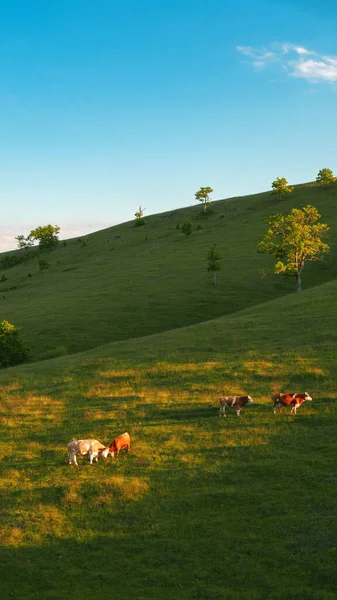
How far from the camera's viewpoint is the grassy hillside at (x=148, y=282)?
219 feet

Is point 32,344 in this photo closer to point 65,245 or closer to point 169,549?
point 169,549

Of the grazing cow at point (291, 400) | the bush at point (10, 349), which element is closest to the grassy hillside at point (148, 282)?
the bush at point (10, 349)

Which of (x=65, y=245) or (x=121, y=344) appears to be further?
(x=65, y=245)

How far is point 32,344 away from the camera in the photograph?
60.6 m

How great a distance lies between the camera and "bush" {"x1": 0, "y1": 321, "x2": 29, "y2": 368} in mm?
54000

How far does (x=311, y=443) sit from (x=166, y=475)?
23.3 feet

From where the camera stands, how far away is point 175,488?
20.4m

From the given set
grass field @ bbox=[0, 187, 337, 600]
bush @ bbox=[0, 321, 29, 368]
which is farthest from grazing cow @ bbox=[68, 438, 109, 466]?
bush @ bbox=[0, 321, 29, 368]

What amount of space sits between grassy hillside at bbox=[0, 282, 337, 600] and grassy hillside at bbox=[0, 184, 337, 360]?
27.0 m

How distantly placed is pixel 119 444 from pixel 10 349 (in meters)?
33.9

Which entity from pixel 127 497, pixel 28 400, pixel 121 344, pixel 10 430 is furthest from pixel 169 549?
pixel 121 344

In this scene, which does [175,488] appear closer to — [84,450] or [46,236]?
[84,450]

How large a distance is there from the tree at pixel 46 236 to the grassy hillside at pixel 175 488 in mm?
139777

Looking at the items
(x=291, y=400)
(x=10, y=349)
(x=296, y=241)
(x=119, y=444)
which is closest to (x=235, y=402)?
(x=291, y=400)
